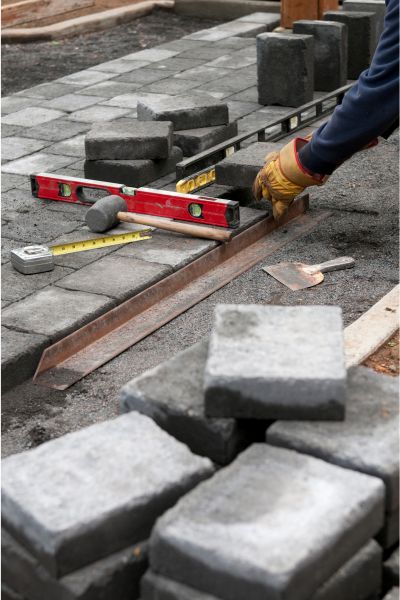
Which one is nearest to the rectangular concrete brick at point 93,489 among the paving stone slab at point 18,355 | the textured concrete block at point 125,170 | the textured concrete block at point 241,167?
the paving stone slab at point 18,355

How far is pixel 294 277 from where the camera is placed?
6.46 meters

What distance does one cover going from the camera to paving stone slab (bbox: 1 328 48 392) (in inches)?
207

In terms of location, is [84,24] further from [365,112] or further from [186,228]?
[365,112]

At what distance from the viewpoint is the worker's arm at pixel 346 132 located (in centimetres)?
557

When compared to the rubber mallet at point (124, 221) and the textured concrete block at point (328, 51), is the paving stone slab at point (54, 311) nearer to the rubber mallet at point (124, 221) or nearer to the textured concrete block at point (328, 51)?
the rubber mallet at point (124, 221)

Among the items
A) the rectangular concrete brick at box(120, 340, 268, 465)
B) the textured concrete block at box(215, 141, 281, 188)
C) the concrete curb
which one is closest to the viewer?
the rectangular concrete brick at box(120, 340, 268, 465)

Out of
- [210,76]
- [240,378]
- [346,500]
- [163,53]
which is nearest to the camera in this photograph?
[346,500]

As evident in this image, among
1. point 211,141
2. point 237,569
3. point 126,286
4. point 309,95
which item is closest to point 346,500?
point 237,569

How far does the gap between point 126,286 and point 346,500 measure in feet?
9.74

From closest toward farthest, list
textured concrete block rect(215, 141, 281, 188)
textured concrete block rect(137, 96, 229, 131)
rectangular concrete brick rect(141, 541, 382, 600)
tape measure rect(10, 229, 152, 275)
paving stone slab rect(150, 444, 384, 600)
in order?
paving stone slab rect(150, 444, 384, 600) < rectangular concrete brick rect(141, 541, 382, 600) < tape measure rect(10, 229, 152, 275) < textured concrete block rect(215, 141, 281, 188) < textured concrete block rect(137, 96, 229, 131)

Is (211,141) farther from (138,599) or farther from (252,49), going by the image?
(138,599)

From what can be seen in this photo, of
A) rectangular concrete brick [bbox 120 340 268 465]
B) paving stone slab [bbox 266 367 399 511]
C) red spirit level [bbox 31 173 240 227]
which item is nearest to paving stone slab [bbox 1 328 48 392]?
rectangular concrete brick [bbox 120 340 268 465]

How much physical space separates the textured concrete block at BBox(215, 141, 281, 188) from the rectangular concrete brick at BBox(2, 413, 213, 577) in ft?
12.1

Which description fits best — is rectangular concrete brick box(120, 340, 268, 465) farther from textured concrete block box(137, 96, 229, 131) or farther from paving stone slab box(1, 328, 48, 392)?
textured concrete block box(137, 96, 229, 131)
